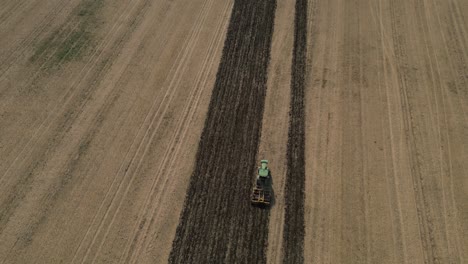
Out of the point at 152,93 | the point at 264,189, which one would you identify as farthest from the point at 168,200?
the point at 152,93

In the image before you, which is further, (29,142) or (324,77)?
(324,77)

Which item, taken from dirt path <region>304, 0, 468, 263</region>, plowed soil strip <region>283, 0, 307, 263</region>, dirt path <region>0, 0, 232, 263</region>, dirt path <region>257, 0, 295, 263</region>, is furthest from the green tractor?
dirt path <region>0, 0, 232, 263</region>

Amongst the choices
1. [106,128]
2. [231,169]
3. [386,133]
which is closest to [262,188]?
[231,169]

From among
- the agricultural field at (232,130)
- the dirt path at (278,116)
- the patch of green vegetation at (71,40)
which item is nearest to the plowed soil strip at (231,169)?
the agricultural field at (232,130)

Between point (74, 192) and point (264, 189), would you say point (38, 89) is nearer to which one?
point (74, 192)

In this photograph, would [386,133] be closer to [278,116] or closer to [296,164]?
[296,164]

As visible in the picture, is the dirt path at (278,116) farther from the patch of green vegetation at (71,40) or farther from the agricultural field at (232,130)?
the patch of green vegetation at (71,40)

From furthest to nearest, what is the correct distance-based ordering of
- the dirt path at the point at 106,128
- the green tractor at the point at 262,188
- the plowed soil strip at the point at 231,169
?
the green tractor at the point at 262,188 < the dirt path at the point at 106,128 < the plowed soil strip at the point at 231,169
